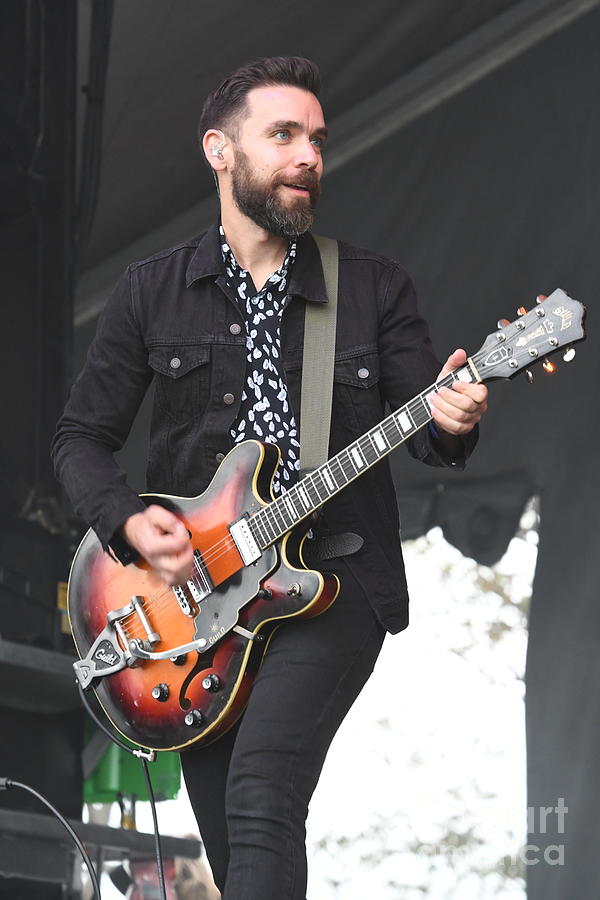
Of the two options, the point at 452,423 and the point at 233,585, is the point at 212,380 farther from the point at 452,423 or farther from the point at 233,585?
the point at 452,423

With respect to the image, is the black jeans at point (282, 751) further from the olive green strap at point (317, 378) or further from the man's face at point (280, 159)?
the man's face at point (280, 159)

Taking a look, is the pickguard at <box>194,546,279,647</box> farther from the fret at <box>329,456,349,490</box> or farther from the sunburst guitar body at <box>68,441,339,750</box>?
the fret at <box>329,456,349,490</box>

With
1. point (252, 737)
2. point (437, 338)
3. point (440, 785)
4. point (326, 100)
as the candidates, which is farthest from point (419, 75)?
point (252, 737)

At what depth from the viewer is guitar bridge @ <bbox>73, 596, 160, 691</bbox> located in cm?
227

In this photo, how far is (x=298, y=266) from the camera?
92.7 inches

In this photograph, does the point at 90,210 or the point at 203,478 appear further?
the point at 90,210

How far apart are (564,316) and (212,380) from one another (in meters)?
0.64

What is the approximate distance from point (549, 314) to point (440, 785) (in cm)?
210

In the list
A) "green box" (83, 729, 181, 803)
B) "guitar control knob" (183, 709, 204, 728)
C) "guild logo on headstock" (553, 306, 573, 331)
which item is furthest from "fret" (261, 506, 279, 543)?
"green box" (83, 729, 181, 803)

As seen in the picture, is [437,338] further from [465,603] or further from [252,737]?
[252,737]

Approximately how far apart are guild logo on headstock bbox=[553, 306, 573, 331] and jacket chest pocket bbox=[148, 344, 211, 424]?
643 mm

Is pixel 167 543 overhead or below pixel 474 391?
below

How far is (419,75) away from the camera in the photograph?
4.48 m

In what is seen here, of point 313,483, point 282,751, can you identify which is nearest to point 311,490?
point 313,483
